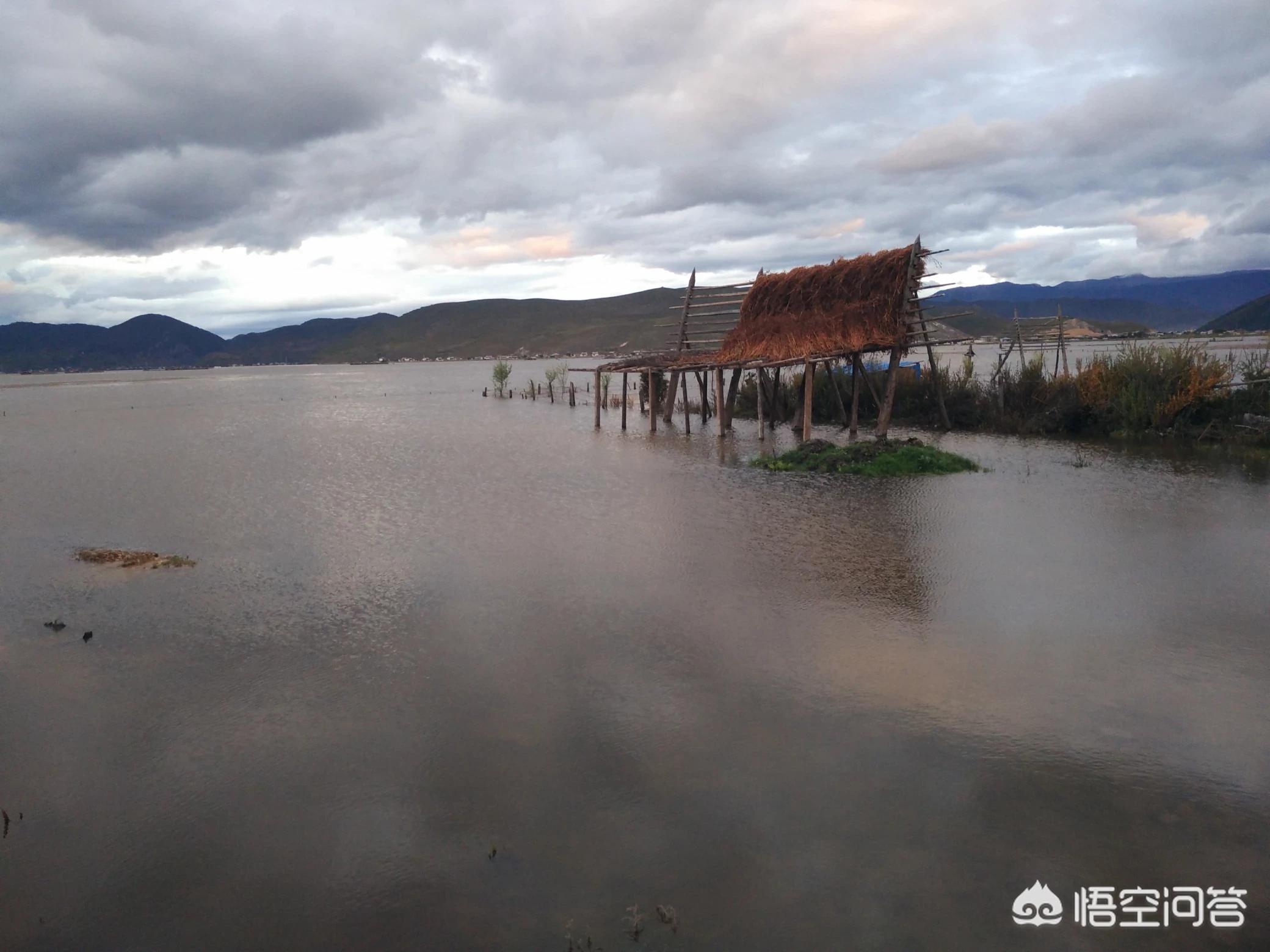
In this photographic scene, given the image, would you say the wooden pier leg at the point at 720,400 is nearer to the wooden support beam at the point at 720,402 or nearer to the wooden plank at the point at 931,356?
the wooden support beam at the point at 720,402

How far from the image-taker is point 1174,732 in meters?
5.37

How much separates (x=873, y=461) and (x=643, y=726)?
10.6 metres

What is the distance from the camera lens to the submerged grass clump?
14812mm

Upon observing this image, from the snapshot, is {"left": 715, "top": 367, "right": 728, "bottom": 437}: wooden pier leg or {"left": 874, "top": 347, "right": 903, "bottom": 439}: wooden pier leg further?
{"left": 715, "top": 367, "right": 728, "bottom": 437}: wooden pier leg

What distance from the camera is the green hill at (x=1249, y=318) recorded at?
98.9 meters

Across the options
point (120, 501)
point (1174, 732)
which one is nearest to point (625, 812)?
point (1174, 732)

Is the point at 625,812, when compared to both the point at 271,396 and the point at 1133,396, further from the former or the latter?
the point at 271,396

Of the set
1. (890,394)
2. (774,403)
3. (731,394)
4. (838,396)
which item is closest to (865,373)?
(838,396)

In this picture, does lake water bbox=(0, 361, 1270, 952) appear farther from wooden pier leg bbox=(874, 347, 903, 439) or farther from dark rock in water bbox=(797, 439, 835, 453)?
wooden pier leg bbox=(874, 347, 903, 439)

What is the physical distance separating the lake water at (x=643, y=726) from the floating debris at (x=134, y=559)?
0.32m

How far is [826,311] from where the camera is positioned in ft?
62.6

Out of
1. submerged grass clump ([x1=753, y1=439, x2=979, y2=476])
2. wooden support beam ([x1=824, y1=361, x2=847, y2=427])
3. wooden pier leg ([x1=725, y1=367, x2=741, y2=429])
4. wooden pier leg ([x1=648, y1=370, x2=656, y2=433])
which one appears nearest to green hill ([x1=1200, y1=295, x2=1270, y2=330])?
wooden support beam ([x1=824, y1=361, x2=847, y2=427])

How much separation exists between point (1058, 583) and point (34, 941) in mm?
8446

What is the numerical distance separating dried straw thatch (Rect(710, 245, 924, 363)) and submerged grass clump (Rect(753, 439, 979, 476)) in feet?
8.32
